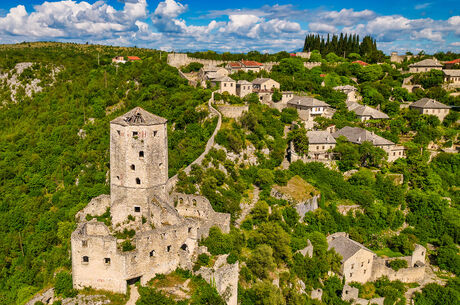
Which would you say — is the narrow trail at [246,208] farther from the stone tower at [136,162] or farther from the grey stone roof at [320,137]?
the grey stone roof at [320,137]

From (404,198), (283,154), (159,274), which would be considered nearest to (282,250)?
(159,274)

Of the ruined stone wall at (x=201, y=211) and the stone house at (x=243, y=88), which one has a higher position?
the stone house at (x=243, y=88)

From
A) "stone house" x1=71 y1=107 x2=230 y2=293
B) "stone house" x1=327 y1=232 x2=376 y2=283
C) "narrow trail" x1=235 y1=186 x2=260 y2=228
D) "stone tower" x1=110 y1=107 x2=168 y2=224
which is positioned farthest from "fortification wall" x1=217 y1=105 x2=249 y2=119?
"stone tower" x1=110 y1=107 x2=168 y2=224

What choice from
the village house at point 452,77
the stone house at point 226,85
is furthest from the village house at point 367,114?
the village house at point 452,77

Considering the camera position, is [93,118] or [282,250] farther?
[93,118]

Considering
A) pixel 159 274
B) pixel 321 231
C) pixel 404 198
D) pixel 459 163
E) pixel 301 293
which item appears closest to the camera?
pixel 159 274

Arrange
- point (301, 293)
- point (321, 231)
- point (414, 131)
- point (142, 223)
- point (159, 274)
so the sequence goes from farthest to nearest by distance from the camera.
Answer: point (414, 131), point (321, 231), point (301, 293), point (142, 223), point (159, 274)

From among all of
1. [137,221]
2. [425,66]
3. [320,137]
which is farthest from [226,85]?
[425,66]

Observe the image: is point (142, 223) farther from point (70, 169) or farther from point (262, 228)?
point (70, 169)
